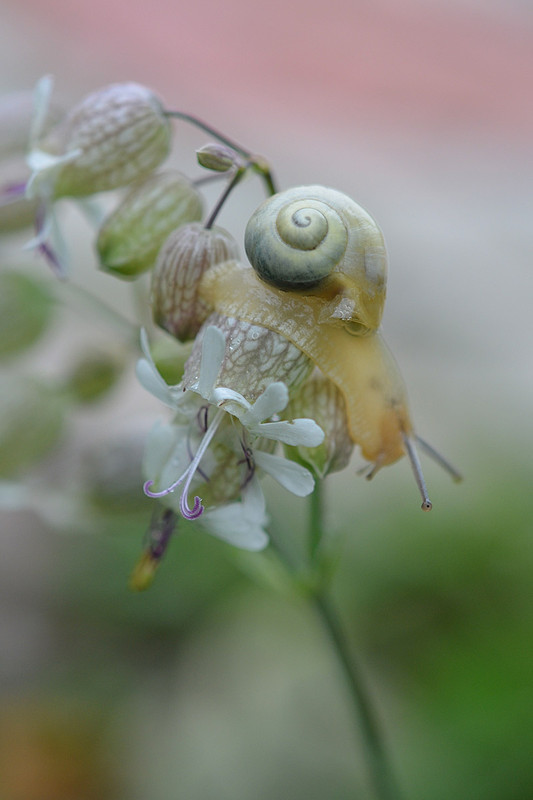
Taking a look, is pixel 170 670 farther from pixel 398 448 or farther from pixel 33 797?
pixel 398 448

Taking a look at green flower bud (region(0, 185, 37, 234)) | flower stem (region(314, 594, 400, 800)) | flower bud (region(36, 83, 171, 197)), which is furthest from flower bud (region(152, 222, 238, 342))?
flower stem (region(314, 594, 400, 800))

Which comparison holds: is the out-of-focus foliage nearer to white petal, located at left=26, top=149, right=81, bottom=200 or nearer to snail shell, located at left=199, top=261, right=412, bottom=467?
white petal, located at left=26, top=149, right=81, bottom=200

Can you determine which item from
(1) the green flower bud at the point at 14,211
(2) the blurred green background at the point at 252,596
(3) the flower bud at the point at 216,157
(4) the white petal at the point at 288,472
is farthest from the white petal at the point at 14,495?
(3) the flower bud at the point at 216,157

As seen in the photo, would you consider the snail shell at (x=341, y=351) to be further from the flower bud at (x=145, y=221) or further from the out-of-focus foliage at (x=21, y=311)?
the out-of-focus foliage at (x=21, y=311)

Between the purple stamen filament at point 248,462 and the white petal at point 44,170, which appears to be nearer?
the purple stamen filament at point 248,462

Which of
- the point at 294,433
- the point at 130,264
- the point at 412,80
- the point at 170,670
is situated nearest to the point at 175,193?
the point at 130,264

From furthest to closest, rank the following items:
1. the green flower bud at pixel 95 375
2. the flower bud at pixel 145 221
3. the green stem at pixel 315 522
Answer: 1. the green flower bud at pixel 95 375
2. the green stem at pixel 315 522
3. the flower bud at pixel 145 221
